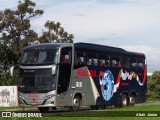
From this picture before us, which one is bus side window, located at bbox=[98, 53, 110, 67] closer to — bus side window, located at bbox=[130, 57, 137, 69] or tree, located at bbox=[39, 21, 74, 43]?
bus side window, located at bbox=[130, 57, 137, 69]

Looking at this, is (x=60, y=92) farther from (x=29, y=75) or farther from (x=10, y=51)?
(x=10, y=51)

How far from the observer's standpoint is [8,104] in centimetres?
3766

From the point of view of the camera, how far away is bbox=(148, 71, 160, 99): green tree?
51312 mm

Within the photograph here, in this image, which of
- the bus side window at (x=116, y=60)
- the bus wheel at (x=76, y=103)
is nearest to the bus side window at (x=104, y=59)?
the bus side window at (x=116, y=60)

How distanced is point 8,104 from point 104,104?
988 centimetres

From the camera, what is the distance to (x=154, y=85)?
5216cm

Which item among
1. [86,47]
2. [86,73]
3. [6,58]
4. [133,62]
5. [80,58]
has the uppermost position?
[6,58]

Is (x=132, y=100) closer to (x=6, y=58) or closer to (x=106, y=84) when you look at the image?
(x=106, y=84)

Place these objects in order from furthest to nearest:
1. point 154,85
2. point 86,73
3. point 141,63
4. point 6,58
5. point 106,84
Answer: point 6,58, point 154,85, point 141,63, point 106,84, point 86,73

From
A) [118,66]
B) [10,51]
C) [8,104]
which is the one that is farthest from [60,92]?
[10,51]

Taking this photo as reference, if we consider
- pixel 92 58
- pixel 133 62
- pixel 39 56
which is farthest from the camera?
pixel 133 62

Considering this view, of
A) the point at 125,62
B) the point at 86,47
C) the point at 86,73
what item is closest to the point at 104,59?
the point at 86,47

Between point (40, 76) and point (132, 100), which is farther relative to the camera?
point (132, 100)

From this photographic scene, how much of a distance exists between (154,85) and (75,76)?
26.1 metres
